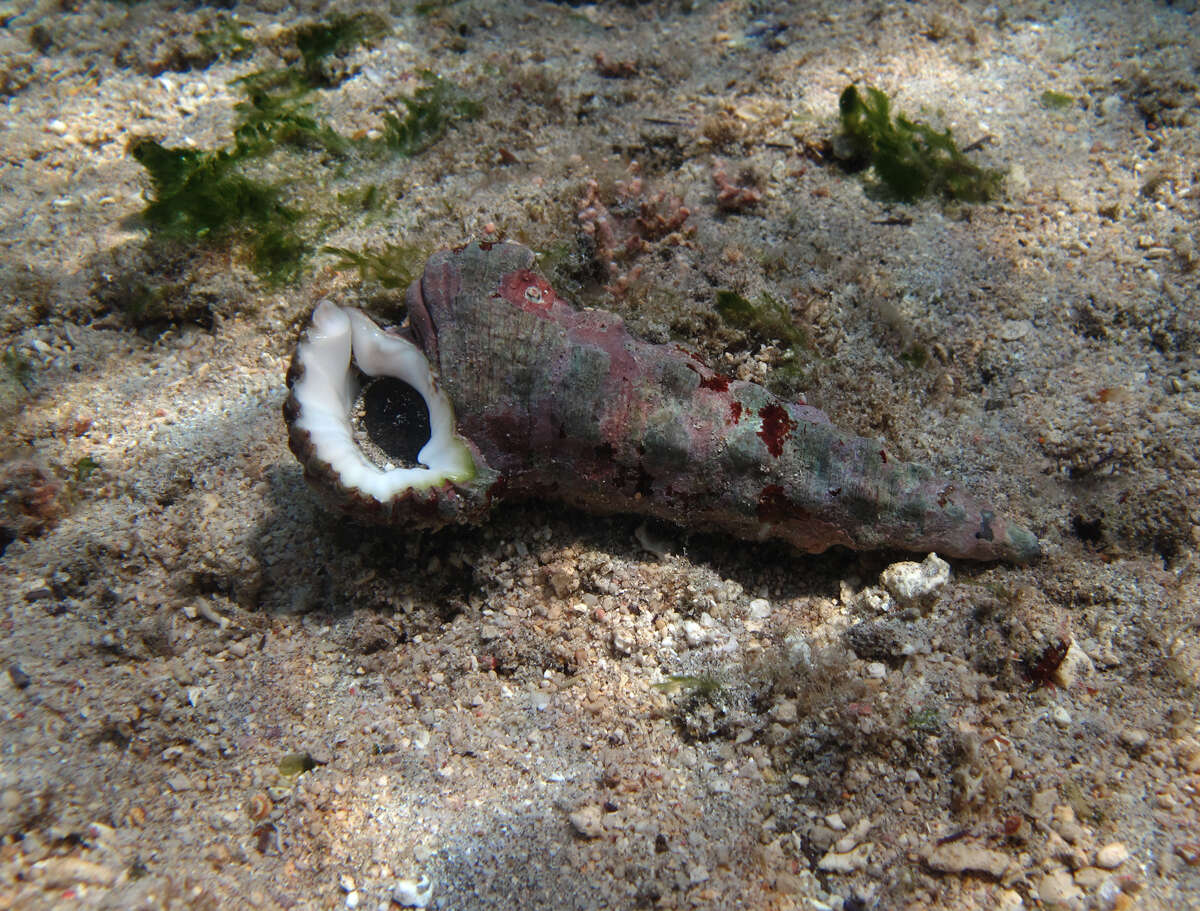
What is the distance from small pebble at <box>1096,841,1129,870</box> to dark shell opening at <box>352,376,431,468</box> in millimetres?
2748

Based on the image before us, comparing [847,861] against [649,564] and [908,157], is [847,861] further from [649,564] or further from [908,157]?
[908,157]

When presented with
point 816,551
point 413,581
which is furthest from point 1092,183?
point 413,581

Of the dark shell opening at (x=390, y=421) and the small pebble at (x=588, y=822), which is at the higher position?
the dark shell opening at (x=390, y=421)

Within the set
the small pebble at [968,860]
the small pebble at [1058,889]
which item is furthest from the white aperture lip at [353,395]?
the small pebble at [1058,889]

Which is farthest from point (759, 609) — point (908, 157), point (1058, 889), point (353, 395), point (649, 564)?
point (908, 157)

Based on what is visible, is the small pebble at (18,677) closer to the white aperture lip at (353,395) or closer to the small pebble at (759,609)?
the white aperture lip at (353,395)

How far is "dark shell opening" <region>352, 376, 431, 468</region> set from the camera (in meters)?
2.68

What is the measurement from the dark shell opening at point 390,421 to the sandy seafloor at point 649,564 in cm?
39

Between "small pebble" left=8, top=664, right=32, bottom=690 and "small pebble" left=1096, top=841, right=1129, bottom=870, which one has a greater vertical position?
"small pebble" left=1096, top=841, right=1129, bottom=870

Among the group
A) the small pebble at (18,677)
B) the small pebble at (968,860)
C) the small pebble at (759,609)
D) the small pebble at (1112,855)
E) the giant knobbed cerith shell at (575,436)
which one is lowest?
the small pebble at (18,677)

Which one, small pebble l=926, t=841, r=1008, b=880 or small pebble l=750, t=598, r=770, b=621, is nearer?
small pebble l=926, t=841, r=1008, b=880

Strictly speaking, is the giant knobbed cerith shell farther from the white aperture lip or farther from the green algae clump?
the green algae clump

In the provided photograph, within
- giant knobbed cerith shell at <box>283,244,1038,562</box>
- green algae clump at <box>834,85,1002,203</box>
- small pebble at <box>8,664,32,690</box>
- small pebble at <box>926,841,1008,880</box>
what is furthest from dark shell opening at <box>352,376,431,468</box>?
green algae clump at <box>834,85,1002,203</box>

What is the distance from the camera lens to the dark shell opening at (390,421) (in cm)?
268
